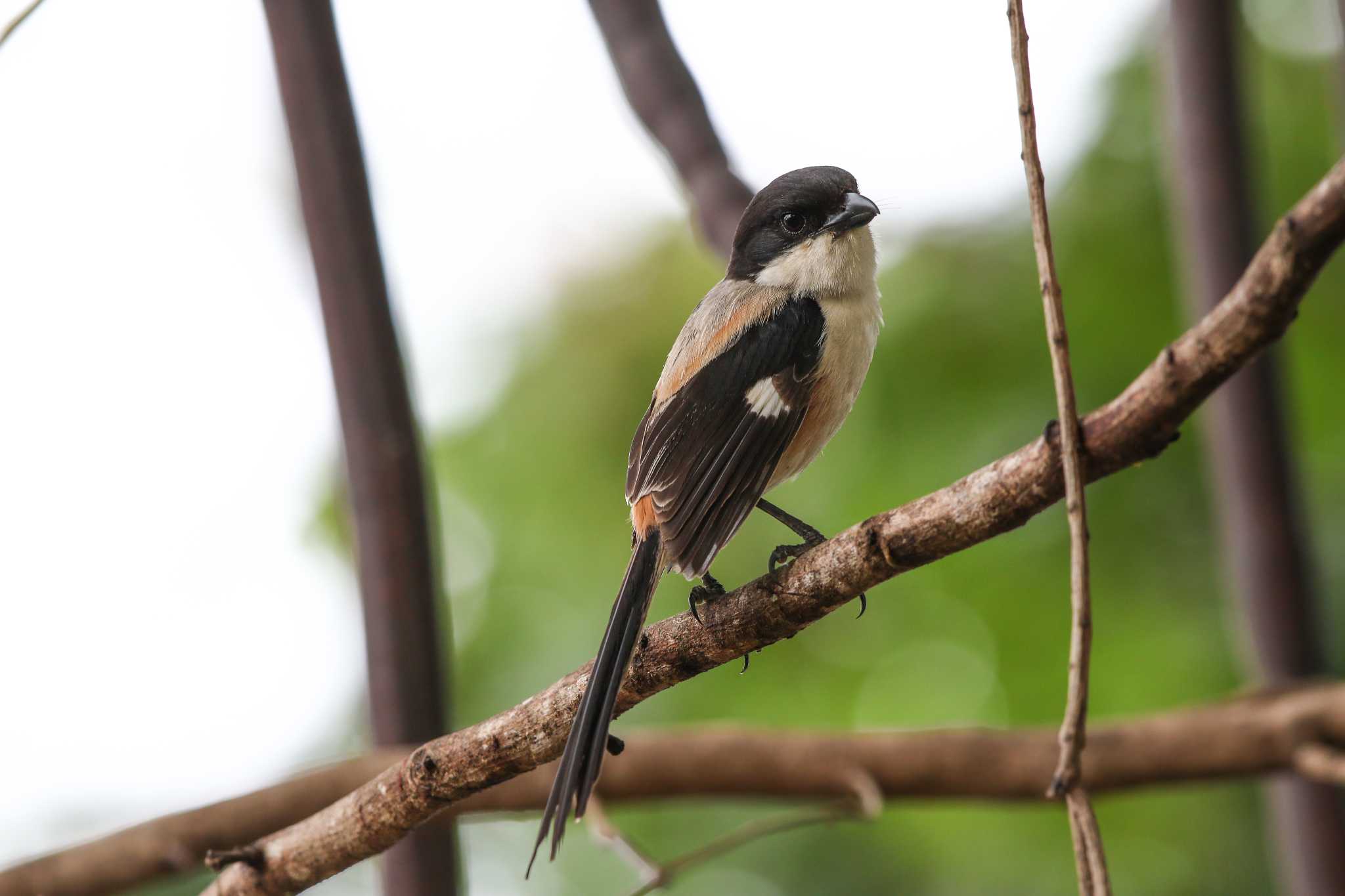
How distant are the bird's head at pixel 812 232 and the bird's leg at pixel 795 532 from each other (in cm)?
51

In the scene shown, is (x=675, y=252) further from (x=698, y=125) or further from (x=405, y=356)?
(x=405, y=356)

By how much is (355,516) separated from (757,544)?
7.41 feet

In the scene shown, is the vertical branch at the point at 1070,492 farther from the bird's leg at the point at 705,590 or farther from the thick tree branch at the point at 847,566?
the bird's leg at the point at 705,590

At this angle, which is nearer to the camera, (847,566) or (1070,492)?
(1070,492)

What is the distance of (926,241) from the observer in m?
4.97

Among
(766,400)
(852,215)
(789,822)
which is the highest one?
(852,215)

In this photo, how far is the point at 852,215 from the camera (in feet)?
8.92

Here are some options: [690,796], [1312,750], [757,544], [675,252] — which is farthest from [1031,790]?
[675,252]

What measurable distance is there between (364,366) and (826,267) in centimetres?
104

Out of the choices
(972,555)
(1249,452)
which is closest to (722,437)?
(1249,452)

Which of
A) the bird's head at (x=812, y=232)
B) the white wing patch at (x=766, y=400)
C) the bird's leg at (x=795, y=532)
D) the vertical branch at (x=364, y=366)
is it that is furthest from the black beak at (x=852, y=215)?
the vertical branch at (x=364, y=366)

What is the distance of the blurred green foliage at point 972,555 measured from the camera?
445cm

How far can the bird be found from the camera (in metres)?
2.17

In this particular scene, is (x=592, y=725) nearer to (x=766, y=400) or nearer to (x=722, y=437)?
(x=722, y=437)
